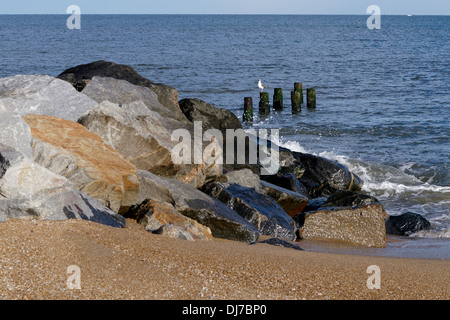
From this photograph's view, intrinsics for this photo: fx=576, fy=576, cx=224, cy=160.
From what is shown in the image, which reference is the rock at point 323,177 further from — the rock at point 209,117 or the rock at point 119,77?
the rock at point 119,77

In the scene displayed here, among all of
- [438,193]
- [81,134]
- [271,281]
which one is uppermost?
[81,134]

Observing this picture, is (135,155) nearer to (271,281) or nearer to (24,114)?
(24,114)

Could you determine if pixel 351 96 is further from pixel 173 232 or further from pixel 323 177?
pixel 173 232

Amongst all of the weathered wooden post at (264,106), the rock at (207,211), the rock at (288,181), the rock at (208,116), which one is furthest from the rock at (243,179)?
the weathered wooden post at (264,106)

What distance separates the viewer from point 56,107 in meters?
9.81

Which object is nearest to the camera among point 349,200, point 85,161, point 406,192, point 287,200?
point 85,161

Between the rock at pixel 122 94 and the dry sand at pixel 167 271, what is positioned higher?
the rock at pixel 122 94

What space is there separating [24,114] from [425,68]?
128 feet

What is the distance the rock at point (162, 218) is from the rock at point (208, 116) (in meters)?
6.08

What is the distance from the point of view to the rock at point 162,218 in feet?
24.5

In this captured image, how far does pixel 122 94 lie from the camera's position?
12.2 meters

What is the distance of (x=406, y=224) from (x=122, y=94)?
20.7ft

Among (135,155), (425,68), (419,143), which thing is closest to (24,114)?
(135,155)

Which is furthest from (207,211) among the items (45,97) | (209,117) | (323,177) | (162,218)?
(209,117)
